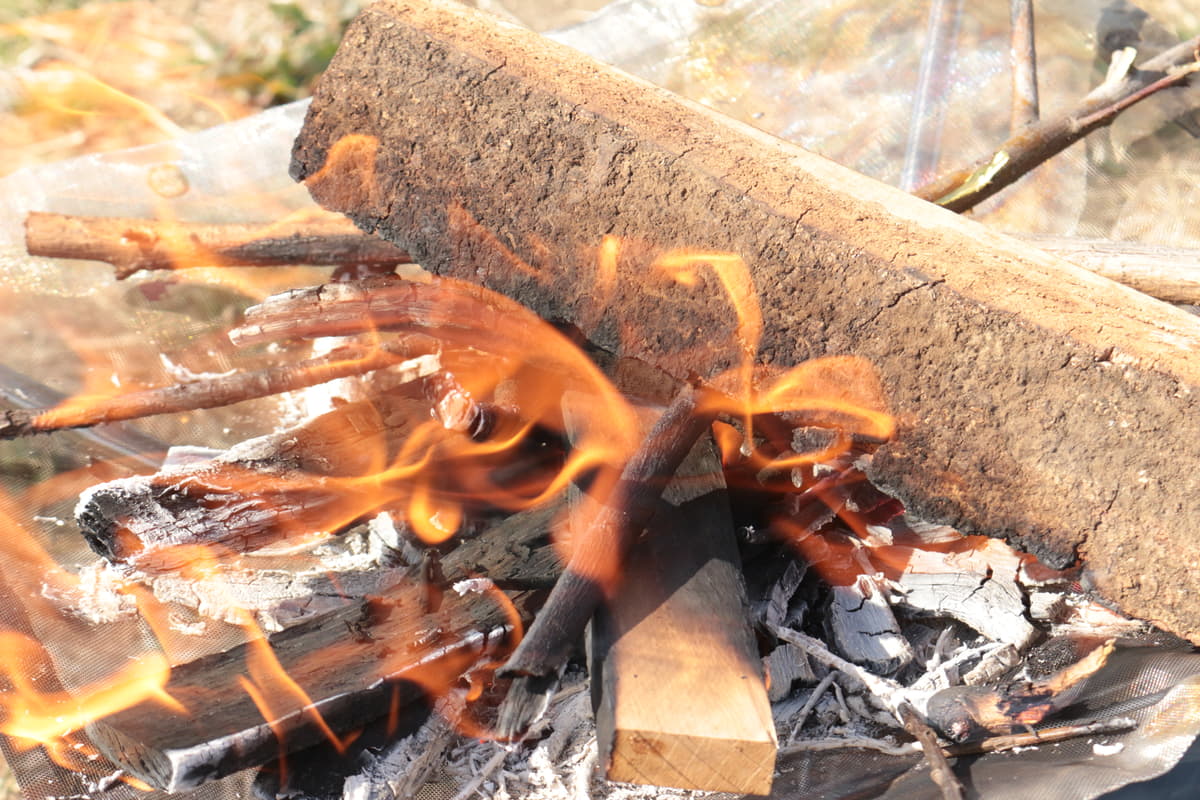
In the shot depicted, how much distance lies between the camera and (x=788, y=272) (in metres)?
1.82

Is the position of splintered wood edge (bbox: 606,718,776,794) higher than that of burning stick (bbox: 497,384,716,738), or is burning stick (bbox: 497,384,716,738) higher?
burning stick (bbox: 497,384,716,738)

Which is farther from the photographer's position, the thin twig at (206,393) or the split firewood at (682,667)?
the thin twig at (206,393)

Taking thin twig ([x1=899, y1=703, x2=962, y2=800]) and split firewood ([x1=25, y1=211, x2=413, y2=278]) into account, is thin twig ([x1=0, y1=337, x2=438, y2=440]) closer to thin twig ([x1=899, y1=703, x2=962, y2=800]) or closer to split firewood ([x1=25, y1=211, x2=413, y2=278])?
split firewood ([x1=25, y1=211, x2=413, y2=278])

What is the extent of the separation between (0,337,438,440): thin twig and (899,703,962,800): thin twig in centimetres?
144

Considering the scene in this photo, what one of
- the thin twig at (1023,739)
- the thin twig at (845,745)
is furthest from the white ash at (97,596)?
the thin twig at (1023,739)

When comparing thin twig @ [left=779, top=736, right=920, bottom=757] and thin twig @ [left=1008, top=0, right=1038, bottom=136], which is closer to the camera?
thin twig @ [left=779, top=736, right=920, bottom=757]

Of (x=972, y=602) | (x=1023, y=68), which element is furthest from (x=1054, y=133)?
(x=972, y=602)

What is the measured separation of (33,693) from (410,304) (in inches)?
47.2

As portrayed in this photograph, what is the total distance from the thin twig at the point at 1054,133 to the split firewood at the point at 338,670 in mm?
1738

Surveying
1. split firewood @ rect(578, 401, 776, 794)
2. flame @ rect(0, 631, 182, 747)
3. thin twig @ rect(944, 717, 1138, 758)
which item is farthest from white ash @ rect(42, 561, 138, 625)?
thin twig @ rect(944, 717, 1138, 758)

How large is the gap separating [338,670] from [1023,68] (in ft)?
9.71

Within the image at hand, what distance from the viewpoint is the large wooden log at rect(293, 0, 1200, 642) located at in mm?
1669

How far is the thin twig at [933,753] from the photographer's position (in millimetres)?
1674

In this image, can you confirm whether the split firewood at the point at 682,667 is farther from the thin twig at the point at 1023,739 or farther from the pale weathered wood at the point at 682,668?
the thin twig at the point at 1023,739
